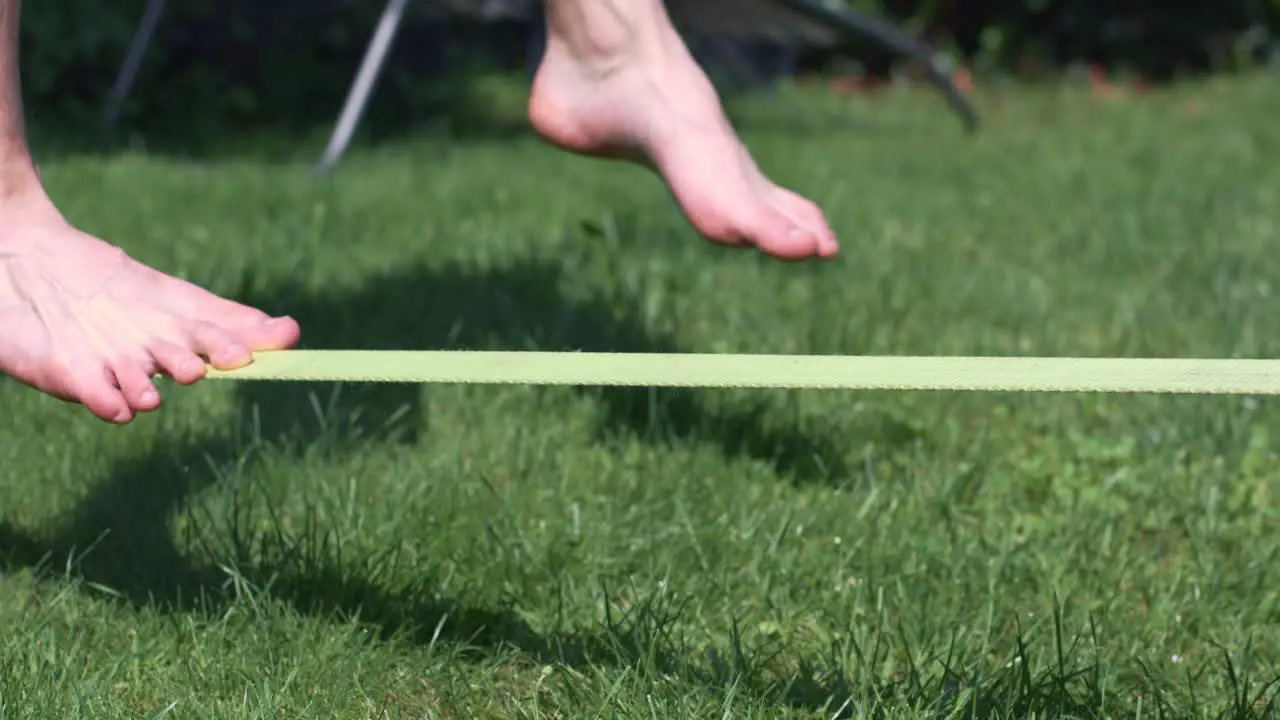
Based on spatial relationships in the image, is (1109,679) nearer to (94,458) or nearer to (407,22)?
(94,458)

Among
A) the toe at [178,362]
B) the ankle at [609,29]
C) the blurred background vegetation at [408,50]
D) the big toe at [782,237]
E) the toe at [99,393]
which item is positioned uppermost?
the ankle at [609,29]

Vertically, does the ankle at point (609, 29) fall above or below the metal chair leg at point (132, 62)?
above

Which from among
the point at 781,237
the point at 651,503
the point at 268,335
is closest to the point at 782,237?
the point at 781,237

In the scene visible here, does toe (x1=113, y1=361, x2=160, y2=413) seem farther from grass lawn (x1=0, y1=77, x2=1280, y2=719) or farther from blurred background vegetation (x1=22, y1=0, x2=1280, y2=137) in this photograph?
blurred background vegetation (x1=22, y1=0, x2=1280, y2=137)

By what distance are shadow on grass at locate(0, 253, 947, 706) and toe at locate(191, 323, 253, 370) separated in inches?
9.3

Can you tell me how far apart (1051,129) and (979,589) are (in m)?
4.43

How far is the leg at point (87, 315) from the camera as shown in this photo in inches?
56.9

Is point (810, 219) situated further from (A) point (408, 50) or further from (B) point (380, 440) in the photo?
(A) point (408, 50)

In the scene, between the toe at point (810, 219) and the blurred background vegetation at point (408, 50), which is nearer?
the toe at point (810, 219)

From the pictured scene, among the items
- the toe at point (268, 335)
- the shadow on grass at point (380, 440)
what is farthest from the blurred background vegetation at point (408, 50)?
the toe at point (268, 335)

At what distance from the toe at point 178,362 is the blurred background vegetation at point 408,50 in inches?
127

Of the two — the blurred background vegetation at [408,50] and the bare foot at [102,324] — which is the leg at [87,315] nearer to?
the bare foot at [102,324]

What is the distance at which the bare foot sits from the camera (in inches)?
56.8

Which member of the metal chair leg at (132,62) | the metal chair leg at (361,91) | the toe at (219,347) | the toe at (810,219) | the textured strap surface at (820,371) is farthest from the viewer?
the metal chair leg at (132,62)
